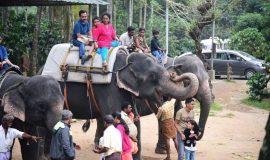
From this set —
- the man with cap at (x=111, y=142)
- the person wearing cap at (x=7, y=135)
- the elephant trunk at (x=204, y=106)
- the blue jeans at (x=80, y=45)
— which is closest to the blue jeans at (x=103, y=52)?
the blue jeans at (x=80, y=45)

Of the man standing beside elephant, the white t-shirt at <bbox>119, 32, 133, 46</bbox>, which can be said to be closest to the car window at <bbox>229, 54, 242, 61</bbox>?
the white t-shirt at <bbox>119, 32, 133, 46</bbox>

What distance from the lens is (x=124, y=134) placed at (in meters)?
7.96

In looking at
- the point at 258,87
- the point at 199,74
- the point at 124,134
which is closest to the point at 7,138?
the point at 124,134

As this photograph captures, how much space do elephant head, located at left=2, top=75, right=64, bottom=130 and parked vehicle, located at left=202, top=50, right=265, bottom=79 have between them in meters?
22.8

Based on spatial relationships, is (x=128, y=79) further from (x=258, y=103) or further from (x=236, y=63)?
(x=236, y=63)

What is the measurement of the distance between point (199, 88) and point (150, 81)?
1.46 m

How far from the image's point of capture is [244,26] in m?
39.1

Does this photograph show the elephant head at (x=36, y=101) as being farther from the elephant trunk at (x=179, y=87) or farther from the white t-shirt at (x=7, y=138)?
the elephant trunk at (x=179, y=87)

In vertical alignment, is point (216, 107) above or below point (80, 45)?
below

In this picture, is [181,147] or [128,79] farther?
[128,79]

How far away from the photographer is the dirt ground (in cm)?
1188

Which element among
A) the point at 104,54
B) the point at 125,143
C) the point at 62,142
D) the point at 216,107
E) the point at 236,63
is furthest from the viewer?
the point at 236,63

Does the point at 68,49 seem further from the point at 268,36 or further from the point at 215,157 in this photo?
the point at 268,36

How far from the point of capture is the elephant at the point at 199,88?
35.8 feet
